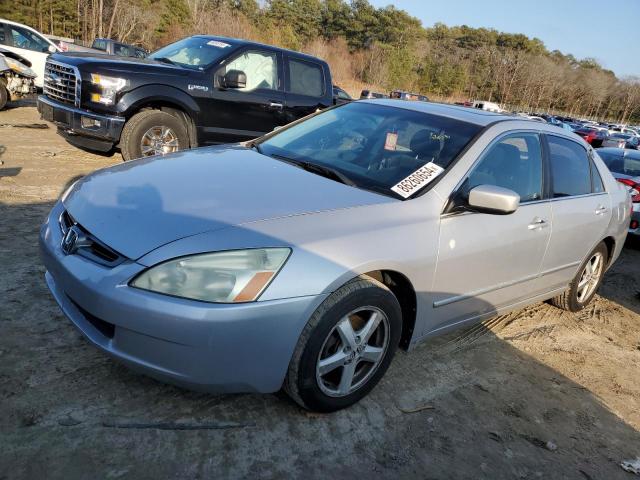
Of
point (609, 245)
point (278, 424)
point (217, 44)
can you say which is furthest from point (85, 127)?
point (609, 245)

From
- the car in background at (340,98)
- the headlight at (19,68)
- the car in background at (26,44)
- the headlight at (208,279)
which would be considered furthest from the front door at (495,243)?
the car in background at (26,44)

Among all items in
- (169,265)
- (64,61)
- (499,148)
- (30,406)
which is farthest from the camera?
(64,61)

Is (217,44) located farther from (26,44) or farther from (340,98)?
(26,44)

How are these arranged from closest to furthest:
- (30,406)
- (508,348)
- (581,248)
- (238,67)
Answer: (30,406)
(508,348)
(581,248)
(238,67)

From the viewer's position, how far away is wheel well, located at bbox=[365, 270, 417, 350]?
8.77 ft

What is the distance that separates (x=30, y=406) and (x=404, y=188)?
213 cm

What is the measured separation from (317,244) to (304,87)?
5.67 m

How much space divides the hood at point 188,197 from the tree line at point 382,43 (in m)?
34.7

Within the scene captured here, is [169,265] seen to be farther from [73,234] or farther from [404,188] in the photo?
[404,188]

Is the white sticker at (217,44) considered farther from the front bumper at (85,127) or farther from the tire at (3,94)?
the tire at (3,94)

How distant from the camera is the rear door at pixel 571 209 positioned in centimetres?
372

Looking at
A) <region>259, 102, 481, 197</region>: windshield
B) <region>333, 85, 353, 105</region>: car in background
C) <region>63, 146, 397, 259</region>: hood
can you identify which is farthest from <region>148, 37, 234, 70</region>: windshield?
<region>63, 146, 397, 259</region>: hood

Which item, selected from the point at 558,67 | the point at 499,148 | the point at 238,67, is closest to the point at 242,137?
the point at 238,67

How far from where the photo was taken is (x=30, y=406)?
228 cm
